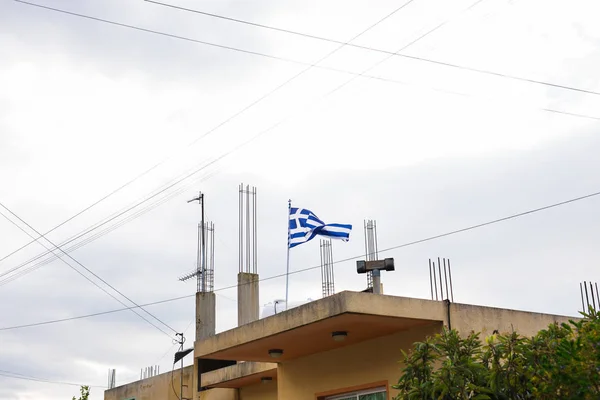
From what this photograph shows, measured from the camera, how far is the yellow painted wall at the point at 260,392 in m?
20.5

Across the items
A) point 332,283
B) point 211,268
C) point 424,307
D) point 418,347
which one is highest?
point 211,268

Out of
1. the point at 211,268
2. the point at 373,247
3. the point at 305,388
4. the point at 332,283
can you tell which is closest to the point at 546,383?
the point at 305,388

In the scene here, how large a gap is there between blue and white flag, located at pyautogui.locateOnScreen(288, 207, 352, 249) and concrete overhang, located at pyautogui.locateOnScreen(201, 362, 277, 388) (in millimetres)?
3060

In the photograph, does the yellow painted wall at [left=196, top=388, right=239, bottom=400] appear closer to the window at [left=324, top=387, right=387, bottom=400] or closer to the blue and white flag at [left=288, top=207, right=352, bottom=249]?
the blue and white flag at [left=288, top=207, right=352, bottom=249]

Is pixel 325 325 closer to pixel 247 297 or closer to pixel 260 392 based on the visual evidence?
pixel 260 392

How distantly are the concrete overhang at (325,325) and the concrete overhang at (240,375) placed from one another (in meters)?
2.29

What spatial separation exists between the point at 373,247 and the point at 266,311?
237 inches

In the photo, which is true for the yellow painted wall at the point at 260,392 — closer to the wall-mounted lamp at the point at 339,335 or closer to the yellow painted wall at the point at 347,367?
the yellow painted wall at the point at 347,367

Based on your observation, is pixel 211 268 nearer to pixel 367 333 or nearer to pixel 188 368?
pixel 188 368

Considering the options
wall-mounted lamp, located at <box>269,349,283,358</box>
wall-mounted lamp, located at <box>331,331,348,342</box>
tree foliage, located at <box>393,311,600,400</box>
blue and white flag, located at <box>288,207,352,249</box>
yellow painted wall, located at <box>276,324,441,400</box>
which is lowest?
tree foliage, located at <box>393,311,600,400</box>

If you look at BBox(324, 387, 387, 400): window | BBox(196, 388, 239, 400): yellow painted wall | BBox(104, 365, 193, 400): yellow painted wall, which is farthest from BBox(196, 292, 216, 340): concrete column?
BBox(324, 387, 387, 400): window

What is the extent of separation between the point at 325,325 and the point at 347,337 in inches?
41.0

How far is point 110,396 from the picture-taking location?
29.6m

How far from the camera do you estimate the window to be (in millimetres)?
15023
